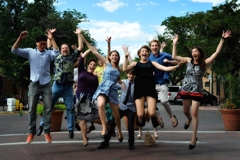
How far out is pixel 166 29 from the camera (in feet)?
177

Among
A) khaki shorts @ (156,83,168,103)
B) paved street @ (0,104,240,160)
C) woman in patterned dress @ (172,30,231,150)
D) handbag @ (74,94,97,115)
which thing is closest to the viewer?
paved street @ (0,104,240,160)

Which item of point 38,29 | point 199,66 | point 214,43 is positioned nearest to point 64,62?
point 199,66

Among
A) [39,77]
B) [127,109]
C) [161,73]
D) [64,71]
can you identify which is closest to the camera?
[39,77]

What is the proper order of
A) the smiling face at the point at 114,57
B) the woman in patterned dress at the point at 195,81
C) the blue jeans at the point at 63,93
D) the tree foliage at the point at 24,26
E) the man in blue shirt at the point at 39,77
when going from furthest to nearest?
the tree foliage at the point at 24,26 < the blue jeans at the point at 63,93 < the smiling face at the point at 114,57 < the woman in patterned dress at the point at 195,81 < the man in blue shirt at the point at 39,77

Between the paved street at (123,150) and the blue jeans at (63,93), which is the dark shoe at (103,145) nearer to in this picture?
the paved street at (123,150)

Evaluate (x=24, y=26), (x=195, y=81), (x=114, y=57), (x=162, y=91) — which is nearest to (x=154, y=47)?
(x=162, y=91)

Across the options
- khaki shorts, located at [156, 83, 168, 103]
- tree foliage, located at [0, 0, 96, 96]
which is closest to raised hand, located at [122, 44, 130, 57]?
khaki shorts, located at [156, 83, 168, 103]

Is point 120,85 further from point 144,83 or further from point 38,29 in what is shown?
point 38,29

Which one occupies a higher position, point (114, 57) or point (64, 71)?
point (114, 57)

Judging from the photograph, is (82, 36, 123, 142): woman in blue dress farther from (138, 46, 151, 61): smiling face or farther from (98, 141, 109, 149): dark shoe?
(138, 46, 151, 61): smiling face

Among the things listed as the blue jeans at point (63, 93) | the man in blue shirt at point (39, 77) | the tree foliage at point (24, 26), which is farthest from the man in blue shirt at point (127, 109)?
the tree foliage at point (24, 26)

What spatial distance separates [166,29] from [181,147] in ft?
153

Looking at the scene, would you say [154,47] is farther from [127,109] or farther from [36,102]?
[36,102]

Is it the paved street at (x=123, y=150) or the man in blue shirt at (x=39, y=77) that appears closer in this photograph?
the paved street at (x=123, y=150)
